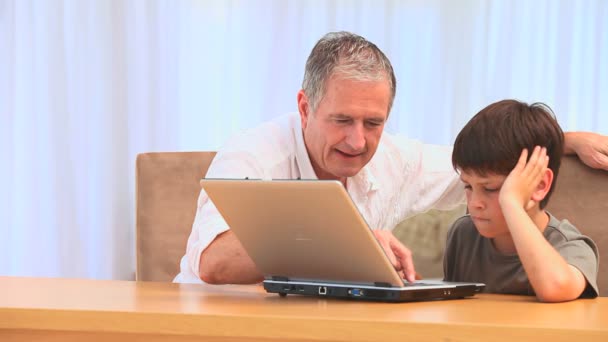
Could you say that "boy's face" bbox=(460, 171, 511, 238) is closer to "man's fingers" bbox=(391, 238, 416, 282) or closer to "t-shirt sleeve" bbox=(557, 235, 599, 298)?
"t-shirt sleeve" bbox=(557, 235, 599, 298)

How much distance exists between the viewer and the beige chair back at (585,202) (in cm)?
188

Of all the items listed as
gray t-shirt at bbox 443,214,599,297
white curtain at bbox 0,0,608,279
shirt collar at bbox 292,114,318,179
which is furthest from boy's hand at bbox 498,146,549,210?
white curtain at bbox 0,0,608,279

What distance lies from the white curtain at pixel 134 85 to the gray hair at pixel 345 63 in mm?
1428

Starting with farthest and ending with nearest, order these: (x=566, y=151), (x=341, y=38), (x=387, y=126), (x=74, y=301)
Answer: (x=387, y=126) → (x=566, y=151) → (x=341, y=38) → (x=74, y=301)

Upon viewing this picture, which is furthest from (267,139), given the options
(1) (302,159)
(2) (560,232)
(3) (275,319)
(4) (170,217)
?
(3) (275,319)

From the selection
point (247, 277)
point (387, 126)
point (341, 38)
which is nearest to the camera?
point (247, 277)

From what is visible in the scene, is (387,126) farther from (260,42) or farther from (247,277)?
(247,277)

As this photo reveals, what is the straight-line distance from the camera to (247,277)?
149 cm

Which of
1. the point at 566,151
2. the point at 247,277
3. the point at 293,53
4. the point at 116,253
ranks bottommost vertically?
the point at 116,253

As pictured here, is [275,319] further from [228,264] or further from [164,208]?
[164,208]

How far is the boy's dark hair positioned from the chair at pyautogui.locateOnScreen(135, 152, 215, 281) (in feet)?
2.58

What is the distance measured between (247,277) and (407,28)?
1.88 m

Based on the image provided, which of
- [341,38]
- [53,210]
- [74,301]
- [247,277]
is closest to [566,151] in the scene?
[341,38]

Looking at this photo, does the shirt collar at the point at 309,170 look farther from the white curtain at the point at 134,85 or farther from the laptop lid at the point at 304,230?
the white curtain at the point at 134,85
